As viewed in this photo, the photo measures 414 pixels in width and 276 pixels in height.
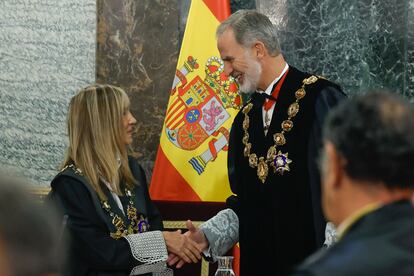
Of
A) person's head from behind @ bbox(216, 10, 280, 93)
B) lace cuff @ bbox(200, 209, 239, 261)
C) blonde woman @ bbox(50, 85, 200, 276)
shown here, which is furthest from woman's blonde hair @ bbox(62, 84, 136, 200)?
person's head from behind @ bbox(216, 10, 280, 93)

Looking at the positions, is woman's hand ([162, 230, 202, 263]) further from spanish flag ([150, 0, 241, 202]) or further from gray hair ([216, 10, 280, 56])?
spanish flag ([150, 0, 241, 202])

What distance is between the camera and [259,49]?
4.38 metres

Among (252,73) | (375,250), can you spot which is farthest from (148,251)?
(375,250)

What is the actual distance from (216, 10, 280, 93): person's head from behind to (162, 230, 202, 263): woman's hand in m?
0.79

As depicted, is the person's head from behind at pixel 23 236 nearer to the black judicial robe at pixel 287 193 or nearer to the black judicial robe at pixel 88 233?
the black judicial robe at pixel 88 233

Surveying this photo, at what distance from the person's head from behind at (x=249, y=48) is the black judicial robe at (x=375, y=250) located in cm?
259

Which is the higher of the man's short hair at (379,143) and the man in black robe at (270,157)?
the man's short hair at (379,143)

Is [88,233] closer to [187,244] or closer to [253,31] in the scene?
[187,244]

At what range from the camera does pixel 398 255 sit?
1716mm

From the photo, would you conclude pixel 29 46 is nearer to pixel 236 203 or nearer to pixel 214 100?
pixel 214 100

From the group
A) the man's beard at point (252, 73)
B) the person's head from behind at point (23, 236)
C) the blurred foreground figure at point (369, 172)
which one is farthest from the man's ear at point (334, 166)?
the man's beard at point (252, 73)

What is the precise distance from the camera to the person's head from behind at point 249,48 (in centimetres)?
436

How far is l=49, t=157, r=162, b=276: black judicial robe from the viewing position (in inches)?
160

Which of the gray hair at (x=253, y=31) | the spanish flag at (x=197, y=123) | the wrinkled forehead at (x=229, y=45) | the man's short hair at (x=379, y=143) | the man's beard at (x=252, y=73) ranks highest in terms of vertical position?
the man's short hair at (x=379, y=143)
